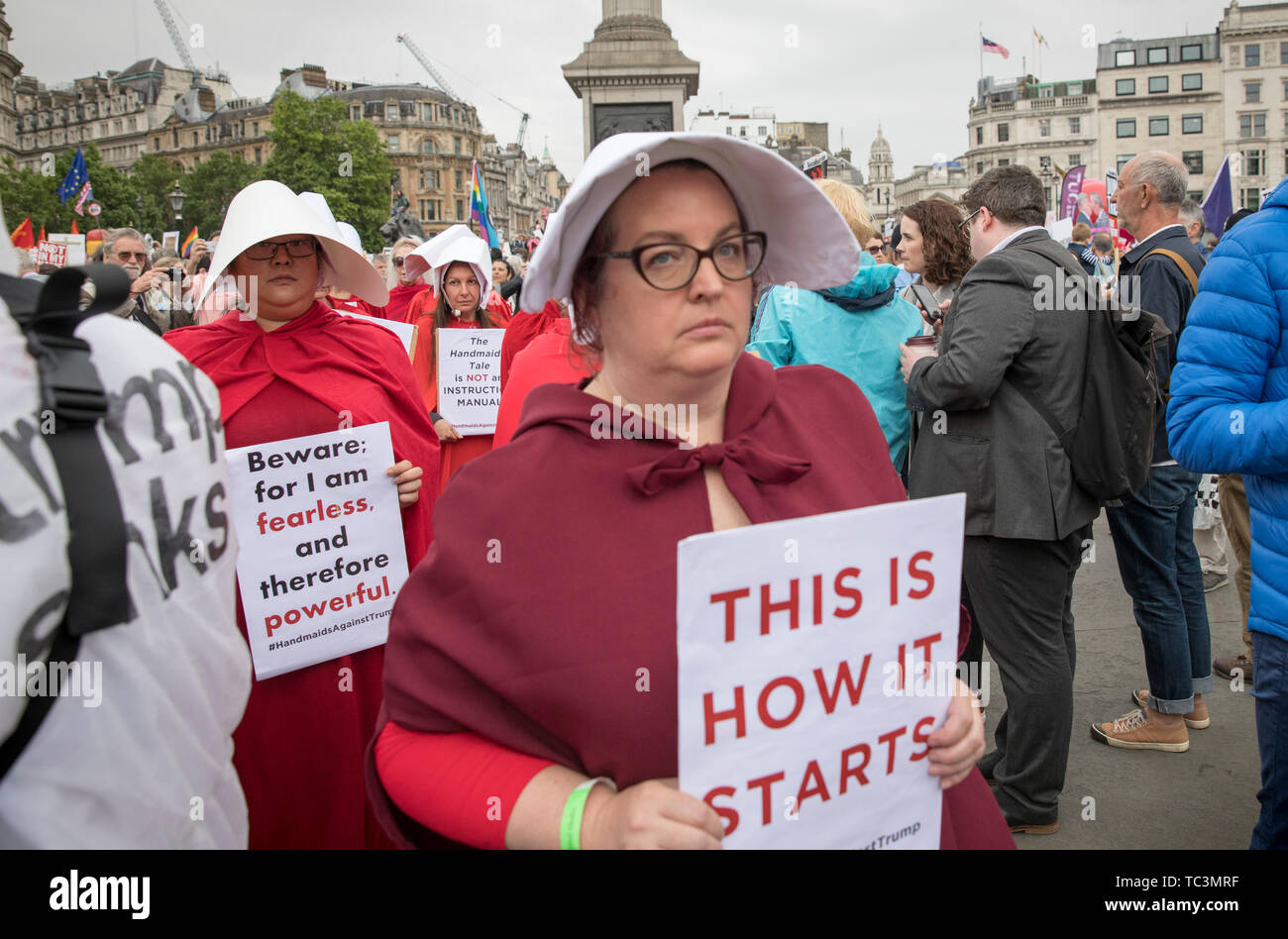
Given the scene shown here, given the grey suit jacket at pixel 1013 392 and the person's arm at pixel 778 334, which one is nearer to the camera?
the grey suit jacket at pixel 1013 392

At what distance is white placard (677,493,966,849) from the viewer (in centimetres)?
142

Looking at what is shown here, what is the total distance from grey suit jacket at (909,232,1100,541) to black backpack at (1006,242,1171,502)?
0.04m

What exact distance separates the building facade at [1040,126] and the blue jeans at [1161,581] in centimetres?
9447

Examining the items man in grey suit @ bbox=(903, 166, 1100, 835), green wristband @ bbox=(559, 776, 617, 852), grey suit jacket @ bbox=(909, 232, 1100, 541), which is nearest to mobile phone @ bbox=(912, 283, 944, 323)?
man in grey suit @ bbox=(903, 166, 1100, 835)

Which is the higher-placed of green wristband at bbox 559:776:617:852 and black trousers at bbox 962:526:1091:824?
green wristband at bbox 559:776:617:852

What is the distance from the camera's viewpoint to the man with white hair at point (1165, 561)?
450 cm

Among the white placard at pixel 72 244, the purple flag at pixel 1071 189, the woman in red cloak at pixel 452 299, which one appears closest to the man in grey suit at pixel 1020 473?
the woman in red cloak at pixel 452 299

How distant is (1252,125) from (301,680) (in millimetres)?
100856

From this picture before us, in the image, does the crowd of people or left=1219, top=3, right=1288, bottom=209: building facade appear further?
left=1219, top=3, right=1288, bottom=209: building facade

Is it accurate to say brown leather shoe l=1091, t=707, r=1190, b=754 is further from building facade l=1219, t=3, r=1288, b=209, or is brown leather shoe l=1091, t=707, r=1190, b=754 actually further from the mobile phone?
building facade l=1219, t=3, r=1288, b=209

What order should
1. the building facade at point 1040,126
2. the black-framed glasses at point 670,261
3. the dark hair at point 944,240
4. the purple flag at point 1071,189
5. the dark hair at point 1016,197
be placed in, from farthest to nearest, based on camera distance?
the building facade at point 1040,126 → the purple flag at point 1071,189 → the dark hair at point 944,240 → the dark hair at point 1016,197 → the black-framed glasses at point 670,261

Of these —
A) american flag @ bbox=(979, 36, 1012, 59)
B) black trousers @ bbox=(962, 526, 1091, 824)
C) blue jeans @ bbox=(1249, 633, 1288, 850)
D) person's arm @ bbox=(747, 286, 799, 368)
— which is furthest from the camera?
american flag @ bbox=(979, 36, 1012, 59)

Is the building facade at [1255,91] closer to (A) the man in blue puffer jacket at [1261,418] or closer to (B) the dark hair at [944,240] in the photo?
(B) the dark hair at [944,240]
